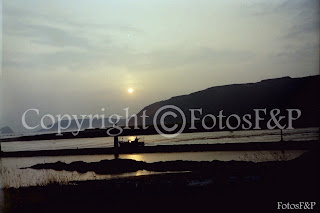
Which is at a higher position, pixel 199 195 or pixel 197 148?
pixel 199 195

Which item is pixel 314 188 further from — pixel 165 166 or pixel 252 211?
pixel 165 166

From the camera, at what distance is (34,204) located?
29.3 feet

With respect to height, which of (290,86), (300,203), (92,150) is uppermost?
(290,86)

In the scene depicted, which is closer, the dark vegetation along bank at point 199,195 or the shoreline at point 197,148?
the dark vegetation along bank at point 199,195

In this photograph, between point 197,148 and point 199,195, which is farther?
point 197,148

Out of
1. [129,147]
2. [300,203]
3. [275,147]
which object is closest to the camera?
[300,203]

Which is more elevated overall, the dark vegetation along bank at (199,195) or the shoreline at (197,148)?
the dark vegetation along bank at (199,195)

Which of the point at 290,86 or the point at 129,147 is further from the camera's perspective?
the point at 290,86

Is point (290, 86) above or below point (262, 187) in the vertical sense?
above

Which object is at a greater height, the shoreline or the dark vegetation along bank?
the dark vegetation along bank

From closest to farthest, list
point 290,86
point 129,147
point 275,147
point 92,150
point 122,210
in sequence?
point 122,210
point 275,147
point 129,147
point 92,150
point 290,86

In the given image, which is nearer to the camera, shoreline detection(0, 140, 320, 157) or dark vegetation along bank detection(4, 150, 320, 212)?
dark vegetation along bank detection(4, 150, 320, 212)

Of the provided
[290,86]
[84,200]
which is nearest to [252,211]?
[84,200]

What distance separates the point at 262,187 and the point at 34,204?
229 inches
